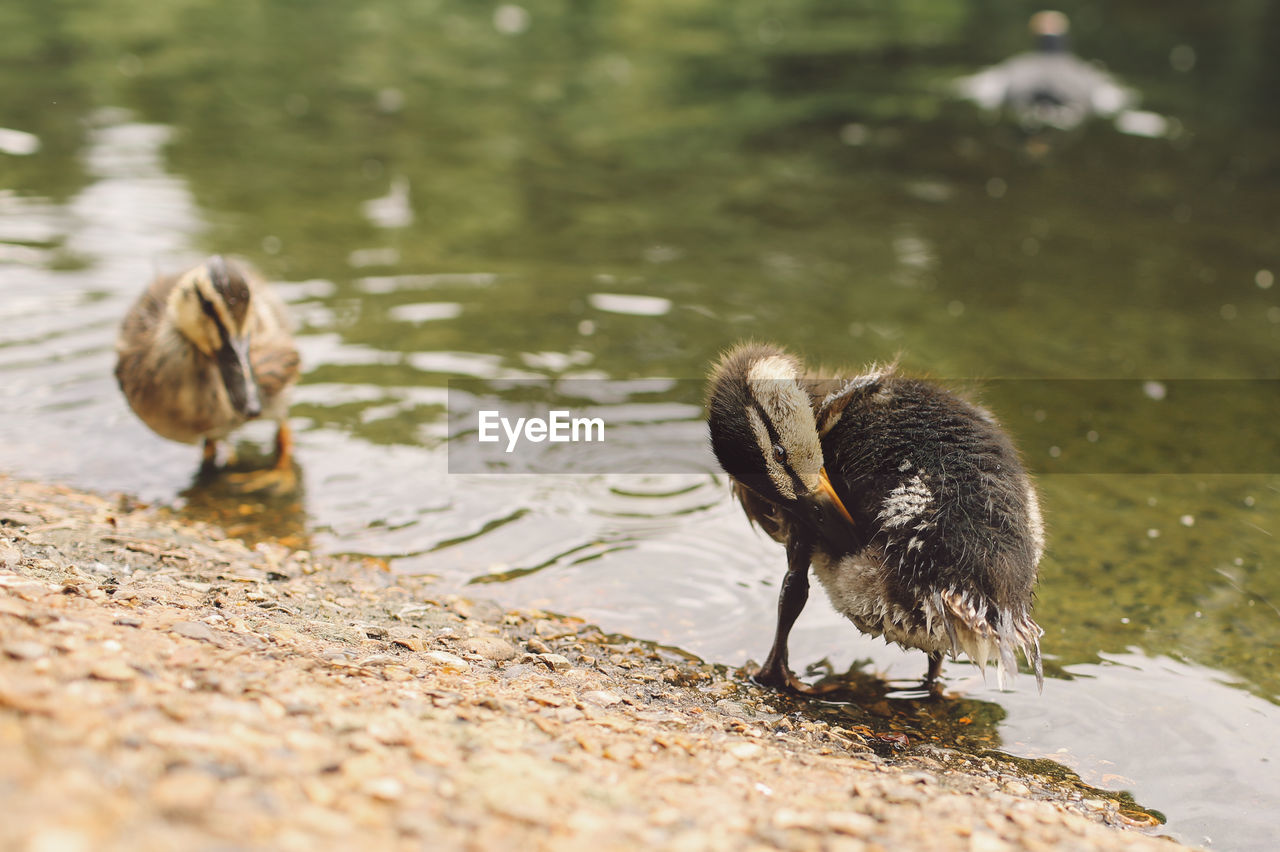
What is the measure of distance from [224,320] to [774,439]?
3308mm

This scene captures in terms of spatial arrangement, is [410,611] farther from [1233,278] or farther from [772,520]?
[1233,278]

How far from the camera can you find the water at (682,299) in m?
5.25

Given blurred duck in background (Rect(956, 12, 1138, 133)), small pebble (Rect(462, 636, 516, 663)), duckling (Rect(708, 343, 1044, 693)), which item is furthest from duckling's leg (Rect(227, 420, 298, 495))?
blurred duck in background (Rect(956, 12, 1138, 133))

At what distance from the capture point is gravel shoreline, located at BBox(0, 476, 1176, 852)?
8.27 ft

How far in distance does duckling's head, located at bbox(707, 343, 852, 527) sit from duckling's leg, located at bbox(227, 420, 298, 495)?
3011mm

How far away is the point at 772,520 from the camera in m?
4.72

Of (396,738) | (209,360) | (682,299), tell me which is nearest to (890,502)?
(396,738)

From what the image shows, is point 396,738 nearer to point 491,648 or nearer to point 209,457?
point 491,648

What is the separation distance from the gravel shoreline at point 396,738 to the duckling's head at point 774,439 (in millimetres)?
861

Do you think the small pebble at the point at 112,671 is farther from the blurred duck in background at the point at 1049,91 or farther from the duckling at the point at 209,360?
the blurred duck in background at the point at 1049,91

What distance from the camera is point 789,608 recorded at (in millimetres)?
4520

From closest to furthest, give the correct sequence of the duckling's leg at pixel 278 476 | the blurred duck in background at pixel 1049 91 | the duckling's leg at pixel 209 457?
the duckling's leg at pixel 278 476, the duckling's leg at pixel 209 457, the blurred duck in background at pixel 1049 91

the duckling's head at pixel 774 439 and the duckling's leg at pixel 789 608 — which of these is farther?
the duckling's leg at pixel 789 608
